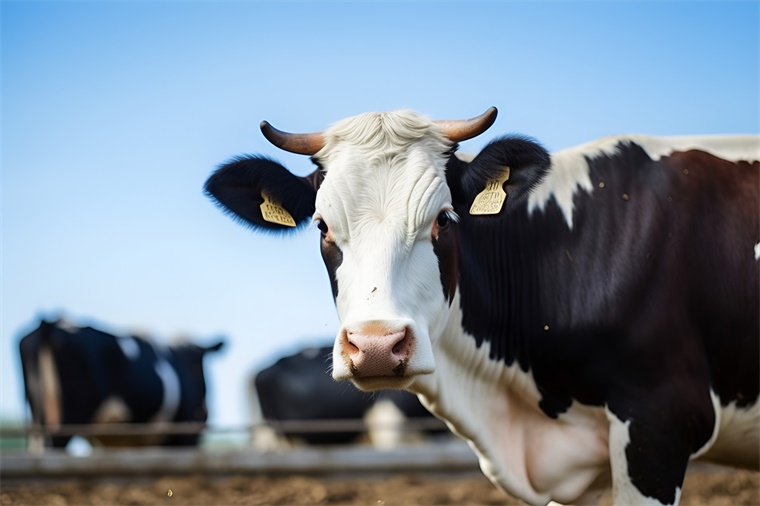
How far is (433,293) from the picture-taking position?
4.69 m

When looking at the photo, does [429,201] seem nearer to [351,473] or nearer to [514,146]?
[514,146]

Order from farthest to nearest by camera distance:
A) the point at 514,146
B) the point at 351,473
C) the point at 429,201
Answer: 1. the point at 351,473
2. the point at 514,146
3. the point at 429,201

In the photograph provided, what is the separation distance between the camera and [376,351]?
4.15m

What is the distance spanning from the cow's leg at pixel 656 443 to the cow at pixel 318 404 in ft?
34.7

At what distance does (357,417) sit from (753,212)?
11.7 metres

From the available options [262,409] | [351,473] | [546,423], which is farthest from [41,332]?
[546,423]

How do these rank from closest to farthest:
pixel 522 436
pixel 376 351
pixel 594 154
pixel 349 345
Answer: pixel 376 351
pixel 349 345
pixel 522 436
pixel 594 154

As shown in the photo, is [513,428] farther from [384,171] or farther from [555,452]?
[384,171]

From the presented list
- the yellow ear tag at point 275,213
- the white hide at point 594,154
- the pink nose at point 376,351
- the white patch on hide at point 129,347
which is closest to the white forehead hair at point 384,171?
the yellow ear tag at point 275,213

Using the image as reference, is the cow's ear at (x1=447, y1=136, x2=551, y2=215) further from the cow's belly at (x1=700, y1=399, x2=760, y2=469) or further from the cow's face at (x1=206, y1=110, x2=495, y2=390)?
the cow's belly at (x1=700, y1=399, x2=760, y2=469)

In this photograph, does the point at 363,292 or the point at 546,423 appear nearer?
the point at 363,292

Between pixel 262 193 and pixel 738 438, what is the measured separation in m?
2.85

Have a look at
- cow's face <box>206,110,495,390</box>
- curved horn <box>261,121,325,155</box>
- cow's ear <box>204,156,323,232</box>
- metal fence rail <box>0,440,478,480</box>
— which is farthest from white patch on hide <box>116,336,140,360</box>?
curved horn <box>261,121,325,155</box>

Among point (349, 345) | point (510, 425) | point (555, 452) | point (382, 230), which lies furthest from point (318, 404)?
point (349, 345)
